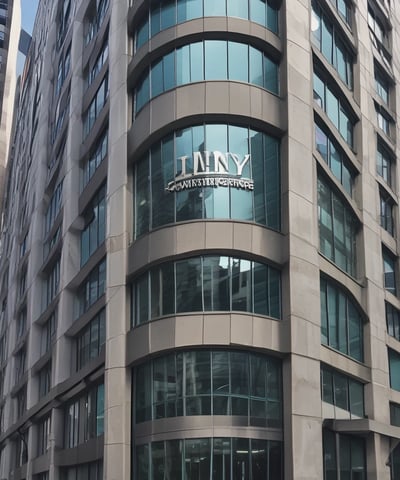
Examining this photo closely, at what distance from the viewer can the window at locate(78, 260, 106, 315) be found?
37612 millimetres

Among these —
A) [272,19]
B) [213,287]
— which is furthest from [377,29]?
[213,287]

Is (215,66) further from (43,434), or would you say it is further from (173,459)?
(43,434)

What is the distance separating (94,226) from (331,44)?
591 inches

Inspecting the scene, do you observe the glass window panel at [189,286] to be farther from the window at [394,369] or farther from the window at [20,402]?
the window at [20,402]

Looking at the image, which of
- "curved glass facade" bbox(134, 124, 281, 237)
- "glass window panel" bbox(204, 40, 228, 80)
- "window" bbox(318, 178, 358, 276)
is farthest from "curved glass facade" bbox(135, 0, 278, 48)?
"window" bbox(318, 178, 358, 276)

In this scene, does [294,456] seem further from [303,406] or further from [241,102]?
[241,102]

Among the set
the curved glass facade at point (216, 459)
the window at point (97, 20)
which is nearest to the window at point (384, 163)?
the window at point (97, 20)

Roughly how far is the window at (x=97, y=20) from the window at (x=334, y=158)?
13859mm

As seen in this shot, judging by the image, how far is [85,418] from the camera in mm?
37906

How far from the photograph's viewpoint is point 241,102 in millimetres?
30969

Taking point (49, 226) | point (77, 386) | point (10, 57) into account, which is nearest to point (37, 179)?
point (49, 226)

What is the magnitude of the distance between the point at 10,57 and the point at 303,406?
10836cm

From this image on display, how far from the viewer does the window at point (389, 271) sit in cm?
4256

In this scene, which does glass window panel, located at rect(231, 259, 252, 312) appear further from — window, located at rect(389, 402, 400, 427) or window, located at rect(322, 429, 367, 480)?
window, located at rect(389, 402, 400, 427)
